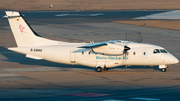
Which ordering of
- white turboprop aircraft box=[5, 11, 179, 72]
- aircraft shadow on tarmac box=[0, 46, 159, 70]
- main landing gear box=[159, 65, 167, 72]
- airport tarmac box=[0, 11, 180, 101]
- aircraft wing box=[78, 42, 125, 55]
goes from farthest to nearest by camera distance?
1. aircraft shadow on tarmac box=[0, 46, 159, 70]
2. main landing gear box=[159, 65, 167, 72]
3. white turboprop aircraft box=[5, 11, 179, 72]
4. aircraft wing box=[78, 42, 125, 55]
5. airport tarmac box=[0, 11, 180, 101]

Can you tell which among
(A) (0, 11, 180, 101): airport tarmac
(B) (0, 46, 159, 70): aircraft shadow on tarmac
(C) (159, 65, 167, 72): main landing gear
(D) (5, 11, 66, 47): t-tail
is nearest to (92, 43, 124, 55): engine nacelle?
(A) (0, 11, 180, 101): airport tarmac

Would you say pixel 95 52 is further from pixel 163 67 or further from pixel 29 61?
pixel 29 61

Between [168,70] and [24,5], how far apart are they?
103255 millimetres

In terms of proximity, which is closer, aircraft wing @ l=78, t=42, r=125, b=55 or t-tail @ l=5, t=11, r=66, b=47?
aircraft wing @ l=78, t=42, r=125, b=55

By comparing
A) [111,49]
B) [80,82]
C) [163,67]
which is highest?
[111,49]

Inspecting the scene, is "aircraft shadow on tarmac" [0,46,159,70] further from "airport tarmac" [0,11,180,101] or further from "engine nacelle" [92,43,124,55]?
"engine nacelle" [92,43,124,55]

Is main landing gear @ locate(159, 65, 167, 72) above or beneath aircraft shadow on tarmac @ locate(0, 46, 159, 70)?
beneath

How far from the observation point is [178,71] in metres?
32.2

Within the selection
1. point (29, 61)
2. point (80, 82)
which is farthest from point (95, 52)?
point (29, 61)

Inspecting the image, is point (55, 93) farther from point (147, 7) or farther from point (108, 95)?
point (147, 7)

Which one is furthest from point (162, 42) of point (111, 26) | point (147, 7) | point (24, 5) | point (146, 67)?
point (24, 5)

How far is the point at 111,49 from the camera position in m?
30.6

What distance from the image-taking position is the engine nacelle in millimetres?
30422

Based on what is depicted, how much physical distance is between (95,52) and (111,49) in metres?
1.73
